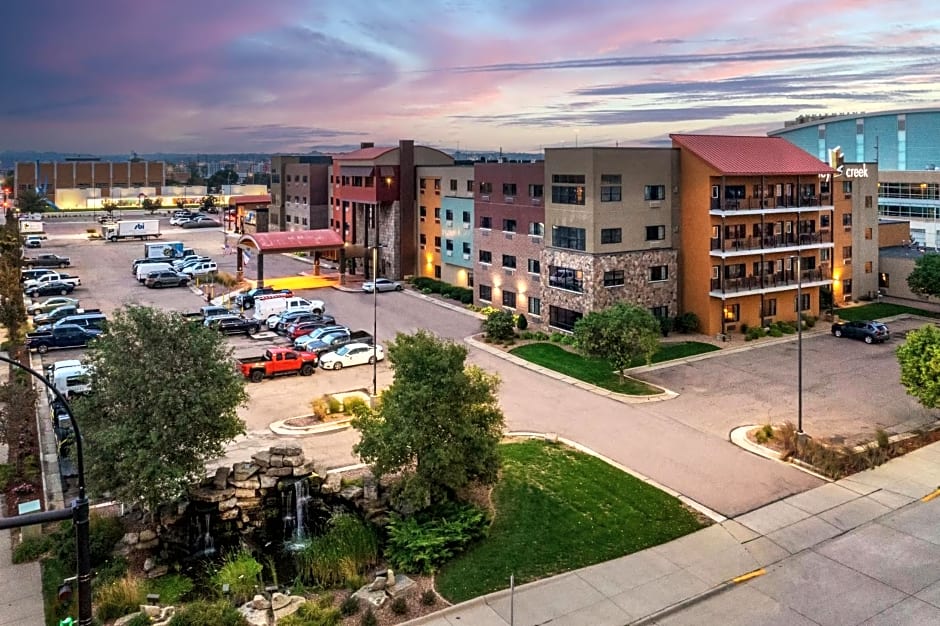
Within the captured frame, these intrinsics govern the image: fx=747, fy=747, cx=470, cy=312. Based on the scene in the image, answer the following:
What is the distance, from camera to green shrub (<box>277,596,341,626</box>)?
17.8 m

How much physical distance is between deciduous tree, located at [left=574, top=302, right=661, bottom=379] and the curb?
164 centimetres

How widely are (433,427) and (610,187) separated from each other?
89.7 feet

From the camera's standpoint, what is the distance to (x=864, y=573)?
2022 cm

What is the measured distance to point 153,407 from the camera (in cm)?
2220

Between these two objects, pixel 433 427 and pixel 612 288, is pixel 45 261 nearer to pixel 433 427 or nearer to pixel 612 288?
pixel 612 288

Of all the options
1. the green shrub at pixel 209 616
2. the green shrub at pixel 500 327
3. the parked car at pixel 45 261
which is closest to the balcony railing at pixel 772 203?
the green shrub at pixel 500 327

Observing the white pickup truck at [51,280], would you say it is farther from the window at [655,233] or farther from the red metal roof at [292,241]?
the window at [655,233]

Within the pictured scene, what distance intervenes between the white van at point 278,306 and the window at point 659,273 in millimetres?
23527

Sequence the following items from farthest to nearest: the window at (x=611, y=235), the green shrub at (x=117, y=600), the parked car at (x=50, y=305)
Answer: the parked car at (x=50, y=305) → the window at (x=611, y=235) → the green shrub at (x=117, y=600)

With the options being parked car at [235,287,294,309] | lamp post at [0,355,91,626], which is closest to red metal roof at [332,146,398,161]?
parked car at [235,287,294,309]

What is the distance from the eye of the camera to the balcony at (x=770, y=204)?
155 ft

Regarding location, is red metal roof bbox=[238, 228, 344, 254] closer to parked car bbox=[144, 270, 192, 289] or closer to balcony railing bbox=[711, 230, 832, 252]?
parked car bbox=[144, 270, 192, 289]

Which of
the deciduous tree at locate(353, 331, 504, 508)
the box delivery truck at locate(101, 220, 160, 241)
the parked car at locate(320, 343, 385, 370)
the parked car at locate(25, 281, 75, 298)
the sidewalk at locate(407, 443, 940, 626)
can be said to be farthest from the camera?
the box delivery truck at locate(101, 220, 160, 241)

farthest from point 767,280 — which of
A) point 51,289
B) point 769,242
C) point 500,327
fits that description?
point 51,289
